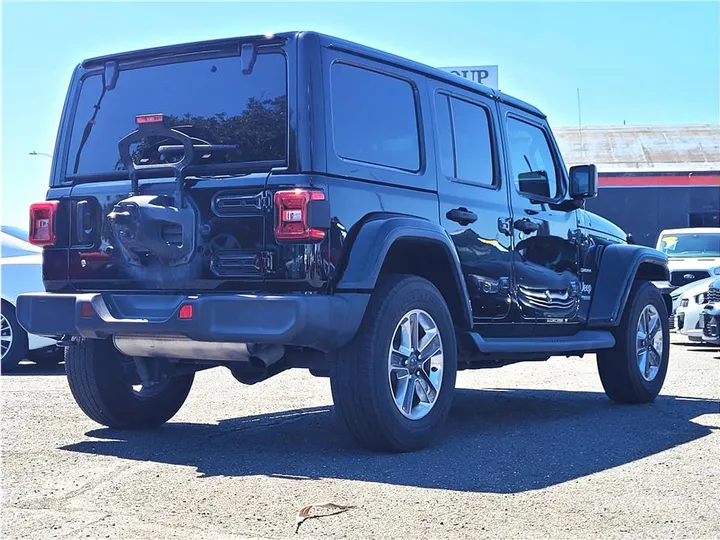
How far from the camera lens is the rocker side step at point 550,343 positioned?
6207 mm

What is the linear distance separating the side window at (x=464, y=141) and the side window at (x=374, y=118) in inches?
12.7

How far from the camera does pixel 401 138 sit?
5859 millimetres

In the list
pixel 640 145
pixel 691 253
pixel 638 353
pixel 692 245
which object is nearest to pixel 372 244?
pixel 638 353

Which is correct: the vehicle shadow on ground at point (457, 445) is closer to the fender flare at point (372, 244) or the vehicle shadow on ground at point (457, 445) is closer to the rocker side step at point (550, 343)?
the rocker side step at point (550, 343)

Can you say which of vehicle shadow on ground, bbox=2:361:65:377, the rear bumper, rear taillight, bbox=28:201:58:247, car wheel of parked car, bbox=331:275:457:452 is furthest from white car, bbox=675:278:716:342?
rear taillight, bbox=28:201:58:247

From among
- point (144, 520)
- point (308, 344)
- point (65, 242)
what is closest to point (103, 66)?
point (65, 242)

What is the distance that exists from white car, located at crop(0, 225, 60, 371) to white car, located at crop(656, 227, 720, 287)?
961cm

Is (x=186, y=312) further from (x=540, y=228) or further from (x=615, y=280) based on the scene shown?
(x=615, y=280)

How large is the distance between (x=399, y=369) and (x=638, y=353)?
3260 mm

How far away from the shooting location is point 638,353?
26.5ft

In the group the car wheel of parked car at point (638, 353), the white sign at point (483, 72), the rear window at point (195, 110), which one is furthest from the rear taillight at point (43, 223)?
the white sign at point (483, 72)

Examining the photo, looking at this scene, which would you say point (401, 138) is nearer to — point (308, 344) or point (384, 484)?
point (308, 344)

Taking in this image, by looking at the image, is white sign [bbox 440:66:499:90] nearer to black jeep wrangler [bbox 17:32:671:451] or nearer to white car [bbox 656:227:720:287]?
white car [bbox 656:227:720:287]

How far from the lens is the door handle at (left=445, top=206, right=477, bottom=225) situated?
6.09 meters
